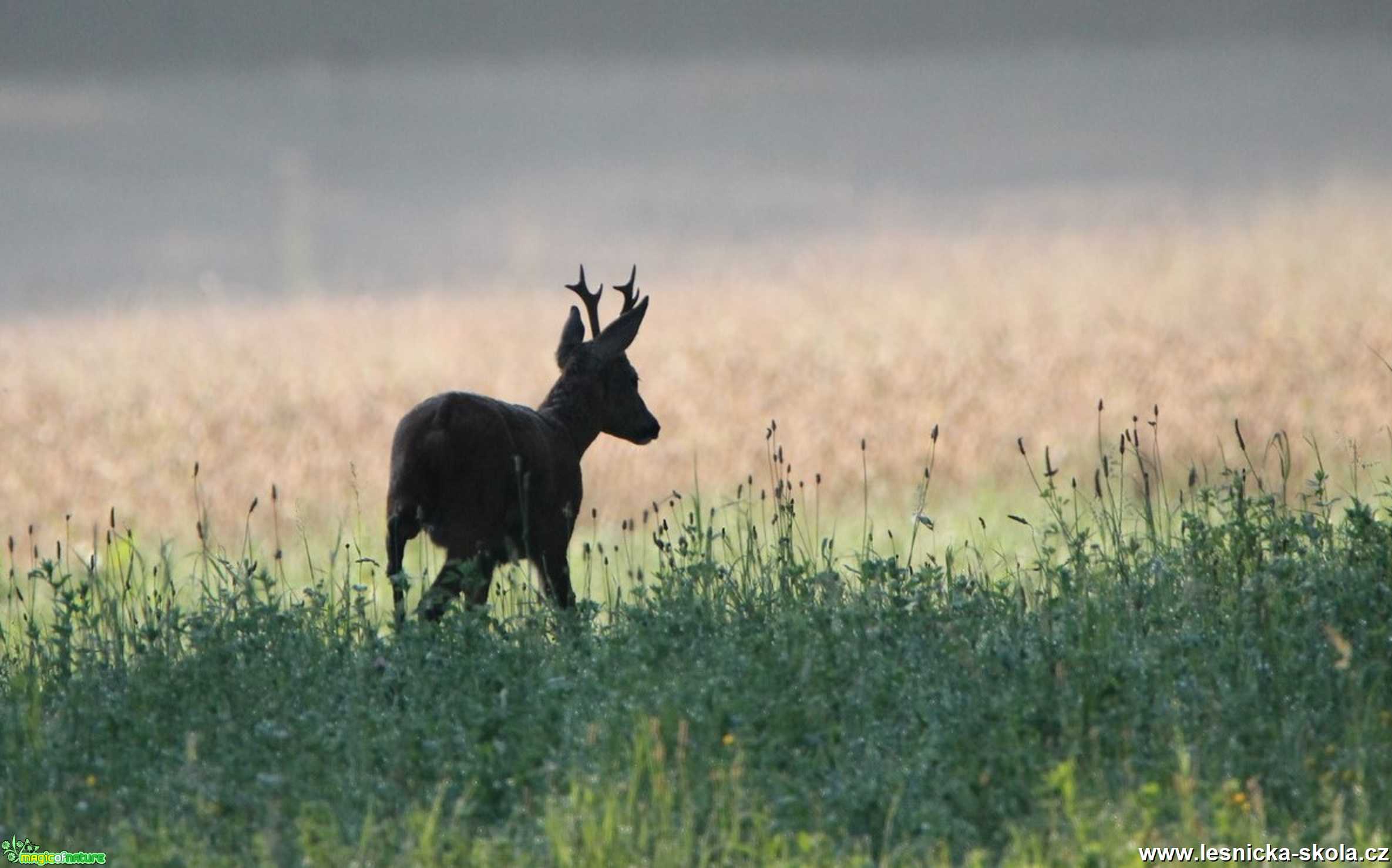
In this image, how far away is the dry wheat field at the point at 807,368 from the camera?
17.0 meters

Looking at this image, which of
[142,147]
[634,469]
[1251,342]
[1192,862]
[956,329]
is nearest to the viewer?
[1192,862]

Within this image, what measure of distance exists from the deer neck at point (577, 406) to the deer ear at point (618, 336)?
0.52ft

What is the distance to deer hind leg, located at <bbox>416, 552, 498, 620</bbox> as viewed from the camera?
7297 mm

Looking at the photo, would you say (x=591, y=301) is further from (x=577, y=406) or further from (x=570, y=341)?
(x=577, y=406)

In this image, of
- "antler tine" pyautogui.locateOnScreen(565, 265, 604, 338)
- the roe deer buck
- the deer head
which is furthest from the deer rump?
"antler tine" pyautogui.locateOnScreen(565, 265, 604, 338)

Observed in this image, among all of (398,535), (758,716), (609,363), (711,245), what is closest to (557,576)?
(398,535)

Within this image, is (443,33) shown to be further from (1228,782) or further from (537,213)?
(1228,782)

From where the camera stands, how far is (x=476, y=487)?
322 inches

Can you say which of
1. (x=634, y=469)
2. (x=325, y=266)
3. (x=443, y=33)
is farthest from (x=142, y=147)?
(x=634, y=469)

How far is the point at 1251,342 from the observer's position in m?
20.1

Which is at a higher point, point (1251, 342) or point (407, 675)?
point (1251, 342)

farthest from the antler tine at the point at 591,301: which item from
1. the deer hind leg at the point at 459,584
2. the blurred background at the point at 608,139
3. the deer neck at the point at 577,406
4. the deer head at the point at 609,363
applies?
the blurred background at the point at 608,139

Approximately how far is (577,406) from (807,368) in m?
11.6

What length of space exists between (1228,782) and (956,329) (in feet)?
56.0
